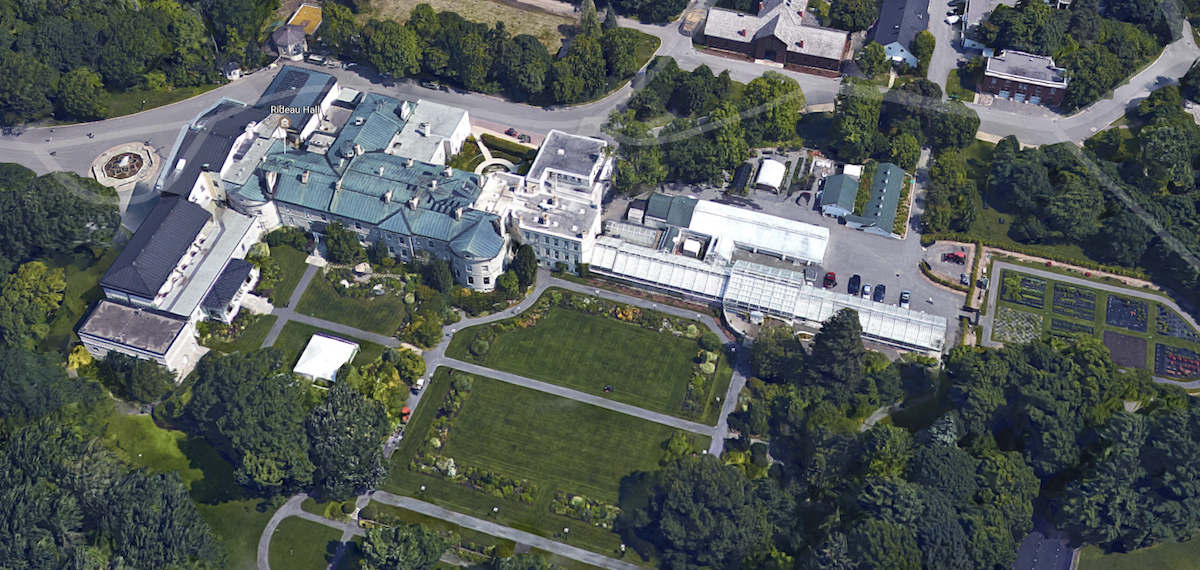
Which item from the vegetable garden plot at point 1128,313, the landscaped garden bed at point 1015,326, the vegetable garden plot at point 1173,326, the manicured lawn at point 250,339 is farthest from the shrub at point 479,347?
the vegetable garden plot at point 1173,326

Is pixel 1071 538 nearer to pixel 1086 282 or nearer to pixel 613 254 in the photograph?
pixel 1086 282

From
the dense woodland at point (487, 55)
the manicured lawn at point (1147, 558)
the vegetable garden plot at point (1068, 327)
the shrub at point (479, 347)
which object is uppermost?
the dense woodland at point (487, 55)

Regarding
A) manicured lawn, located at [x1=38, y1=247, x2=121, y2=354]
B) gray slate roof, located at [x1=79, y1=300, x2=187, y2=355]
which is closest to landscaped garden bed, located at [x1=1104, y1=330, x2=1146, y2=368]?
gray slate roof, located at [x1=79, y1=300, x2=187, y2=355]

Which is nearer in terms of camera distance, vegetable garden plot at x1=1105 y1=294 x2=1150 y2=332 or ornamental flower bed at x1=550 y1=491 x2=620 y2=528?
ornamental flower bed at x1=550 y1=491 x2=620 y2=528

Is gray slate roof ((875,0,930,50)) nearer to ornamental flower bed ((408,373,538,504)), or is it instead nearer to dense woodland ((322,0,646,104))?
dense woodland ((322,0,646,104))

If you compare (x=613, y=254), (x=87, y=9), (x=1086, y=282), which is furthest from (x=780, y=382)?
(x=87, y=9)

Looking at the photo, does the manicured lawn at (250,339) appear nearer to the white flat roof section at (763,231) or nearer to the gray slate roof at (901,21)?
the white flat roof section at (763,231)
